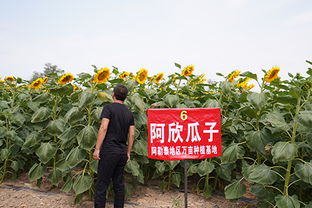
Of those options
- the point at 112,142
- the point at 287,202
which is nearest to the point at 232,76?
the point at 287,202

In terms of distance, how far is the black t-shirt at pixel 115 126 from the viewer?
117 inches

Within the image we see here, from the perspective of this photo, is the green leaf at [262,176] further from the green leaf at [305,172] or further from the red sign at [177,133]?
the red sign at [177,133]

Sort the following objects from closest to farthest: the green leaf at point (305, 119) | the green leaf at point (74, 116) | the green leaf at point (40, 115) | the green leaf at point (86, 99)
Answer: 1. the green leaf at point (305, 119)
2. the green leaf at point (86, 99)
3. the green leaf at point (74, 116)
4. the green leaf at point (40, 115)

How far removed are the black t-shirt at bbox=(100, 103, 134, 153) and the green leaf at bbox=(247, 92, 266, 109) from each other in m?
1.33

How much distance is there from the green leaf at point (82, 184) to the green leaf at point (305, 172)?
2.24m

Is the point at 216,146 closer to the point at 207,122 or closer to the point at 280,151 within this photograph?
the point at 207,122

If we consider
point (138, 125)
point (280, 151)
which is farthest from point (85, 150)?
point (280, 151)

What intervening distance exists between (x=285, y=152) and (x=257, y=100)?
0.59m

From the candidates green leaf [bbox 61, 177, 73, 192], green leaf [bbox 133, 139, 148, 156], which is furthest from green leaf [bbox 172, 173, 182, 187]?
green leaf [bbox 61, 177, 73, 192]

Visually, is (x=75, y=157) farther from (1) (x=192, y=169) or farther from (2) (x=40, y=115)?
(1) (x=192, y=169)

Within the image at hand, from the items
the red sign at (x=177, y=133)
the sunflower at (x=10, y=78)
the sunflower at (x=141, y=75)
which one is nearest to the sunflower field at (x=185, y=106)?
the sunflower at (x=141, y=75)

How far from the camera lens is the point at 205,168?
11.6 ft

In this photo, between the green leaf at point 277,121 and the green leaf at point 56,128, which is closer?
the green leaf at point 277,121

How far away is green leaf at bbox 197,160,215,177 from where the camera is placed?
11.5ft
